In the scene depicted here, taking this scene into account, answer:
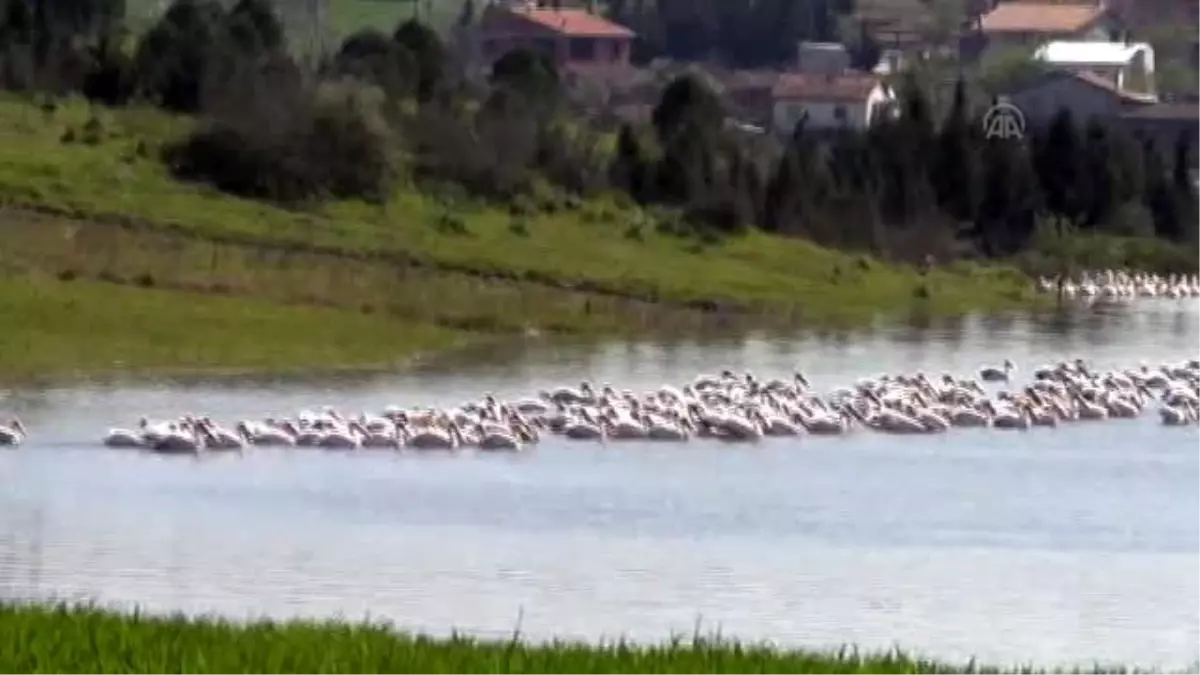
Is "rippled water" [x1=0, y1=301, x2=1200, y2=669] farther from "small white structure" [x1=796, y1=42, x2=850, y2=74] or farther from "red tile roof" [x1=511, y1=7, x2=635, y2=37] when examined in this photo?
"red tile roof" [x1=511, y1=7, x2=635, y2=37]

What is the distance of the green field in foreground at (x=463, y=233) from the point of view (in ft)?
158

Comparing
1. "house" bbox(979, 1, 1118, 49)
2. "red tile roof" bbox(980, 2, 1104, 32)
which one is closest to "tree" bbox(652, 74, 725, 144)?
"house" bbox(979, 1, 1118, 49)

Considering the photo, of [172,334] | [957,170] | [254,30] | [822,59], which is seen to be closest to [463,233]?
[172,334]

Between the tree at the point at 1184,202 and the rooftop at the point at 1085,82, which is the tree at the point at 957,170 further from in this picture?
the rooftop at the point at 1085,82

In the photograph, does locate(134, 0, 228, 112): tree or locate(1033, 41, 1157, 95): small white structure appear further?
locate(1033, 41, 1157, 95): small white structure

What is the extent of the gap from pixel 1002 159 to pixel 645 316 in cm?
2916

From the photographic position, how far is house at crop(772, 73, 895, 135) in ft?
351

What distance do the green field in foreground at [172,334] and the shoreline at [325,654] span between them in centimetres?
1931

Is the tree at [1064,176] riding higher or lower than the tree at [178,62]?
lower

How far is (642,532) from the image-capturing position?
74.9ft

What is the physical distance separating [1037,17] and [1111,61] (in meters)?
29.7

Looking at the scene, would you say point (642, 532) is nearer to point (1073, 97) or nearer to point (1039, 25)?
point (1073, 97)

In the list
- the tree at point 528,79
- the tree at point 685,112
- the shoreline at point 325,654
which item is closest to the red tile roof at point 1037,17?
the tree at point 528,79

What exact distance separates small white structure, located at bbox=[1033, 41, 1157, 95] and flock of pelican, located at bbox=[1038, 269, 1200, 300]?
50831mm
